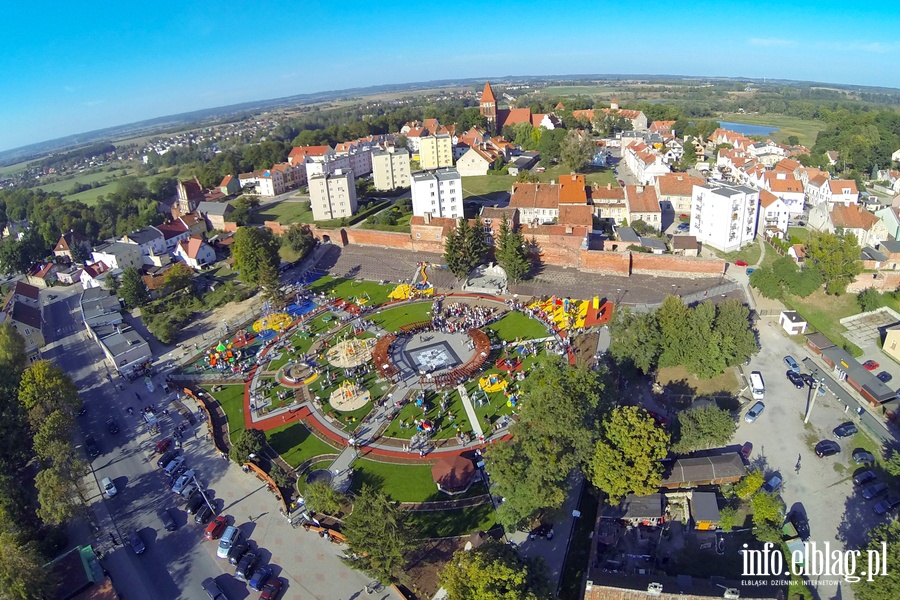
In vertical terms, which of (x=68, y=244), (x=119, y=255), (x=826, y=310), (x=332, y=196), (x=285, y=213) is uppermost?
(x=332, y=196)

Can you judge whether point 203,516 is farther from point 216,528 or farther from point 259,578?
point 259,578

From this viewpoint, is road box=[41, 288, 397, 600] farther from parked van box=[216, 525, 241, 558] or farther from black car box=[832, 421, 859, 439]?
black car box=[832, 421, 859, 439]

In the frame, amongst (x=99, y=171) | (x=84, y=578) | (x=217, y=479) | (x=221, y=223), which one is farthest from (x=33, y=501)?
(x=99, y=171)

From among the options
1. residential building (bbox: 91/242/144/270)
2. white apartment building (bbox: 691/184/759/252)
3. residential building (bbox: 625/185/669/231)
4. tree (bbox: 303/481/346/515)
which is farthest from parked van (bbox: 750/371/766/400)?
residential building (bbox: 91/242/144/270)

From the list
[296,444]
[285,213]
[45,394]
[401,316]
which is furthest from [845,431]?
[285,213]

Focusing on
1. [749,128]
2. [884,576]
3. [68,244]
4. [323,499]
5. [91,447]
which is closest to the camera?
[884,576]

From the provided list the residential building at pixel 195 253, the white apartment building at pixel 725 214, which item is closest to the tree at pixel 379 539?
the white apartment building at pixel 725 214
